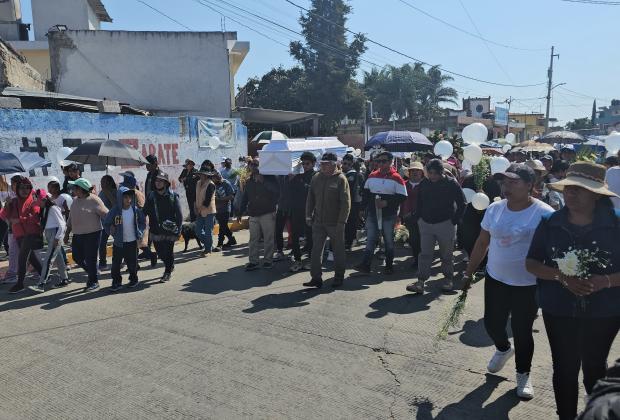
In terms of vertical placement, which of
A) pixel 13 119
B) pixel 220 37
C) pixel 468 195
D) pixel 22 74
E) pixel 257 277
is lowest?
pixel 257 277

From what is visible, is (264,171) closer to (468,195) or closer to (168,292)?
(168,292)

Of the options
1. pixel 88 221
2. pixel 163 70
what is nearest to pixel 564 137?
pixel 163 70

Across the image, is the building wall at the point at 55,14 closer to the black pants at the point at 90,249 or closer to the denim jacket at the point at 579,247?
the black pants at the point at 90,249

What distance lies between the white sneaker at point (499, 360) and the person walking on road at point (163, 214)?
487 centimetres

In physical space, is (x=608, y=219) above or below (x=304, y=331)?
above

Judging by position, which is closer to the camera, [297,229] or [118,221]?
[118,221]

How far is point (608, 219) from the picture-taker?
2.97 meters

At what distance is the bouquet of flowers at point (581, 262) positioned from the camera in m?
2.87

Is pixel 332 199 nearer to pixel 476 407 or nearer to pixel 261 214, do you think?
pixel 261 214

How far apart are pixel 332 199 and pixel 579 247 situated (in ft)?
13.2

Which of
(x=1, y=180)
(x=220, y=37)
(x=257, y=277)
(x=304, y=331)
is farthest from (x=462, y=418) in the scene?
(x=220, y=37)

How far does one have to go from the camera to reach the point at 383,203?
7.36 meters

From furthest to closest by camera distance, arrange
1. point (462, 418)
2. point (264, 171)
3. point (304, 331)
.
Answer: point (264, 171)
point (304, 331)
point (462, 418)

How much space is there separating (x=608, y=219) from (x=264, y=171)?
604 centimetres
